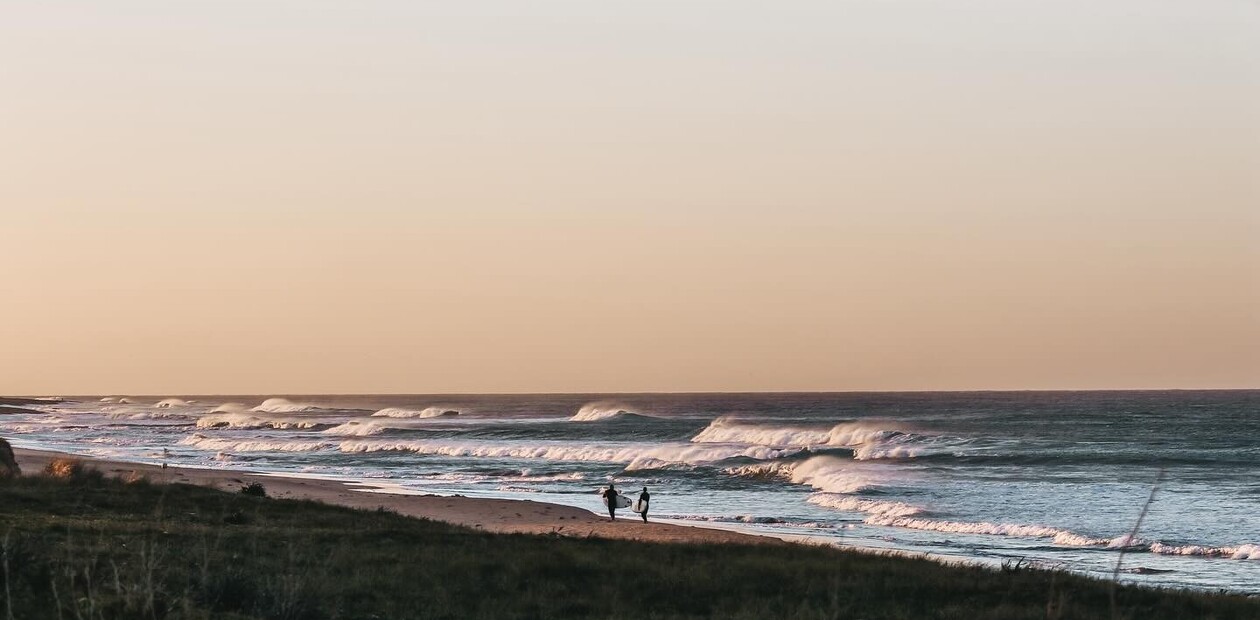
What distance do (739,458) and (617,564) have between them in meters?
49.1

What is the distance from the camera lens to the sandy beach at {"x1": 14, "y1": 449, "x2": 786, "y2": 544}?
1164 inches

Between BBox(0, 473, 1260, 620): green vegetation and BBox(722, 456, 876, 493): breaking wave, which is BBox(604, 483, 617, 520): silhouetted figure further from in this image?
BBox(722, 456, 876, 493): breaking wave

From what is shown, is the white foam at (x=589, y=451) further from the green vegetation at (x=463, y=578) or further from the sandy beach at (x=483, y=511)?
the green vegetation at (x=463, y=578)

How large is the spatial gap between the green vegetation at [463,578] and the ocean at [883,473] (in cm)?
329

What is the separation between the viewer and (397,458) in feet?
232

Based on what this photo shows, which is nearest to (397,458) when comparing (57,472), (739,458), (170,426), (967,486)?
(739,458)

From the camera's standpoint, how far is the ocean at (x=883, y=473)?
3145 centimetres

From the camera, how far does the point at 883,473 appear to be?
179 feet

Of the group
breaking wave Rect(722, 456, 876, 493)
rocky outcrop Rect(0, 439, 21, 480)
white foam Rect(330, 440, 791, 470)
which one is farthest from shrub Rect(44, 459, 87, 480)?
white foam Rect(330, 440, 791, 470)

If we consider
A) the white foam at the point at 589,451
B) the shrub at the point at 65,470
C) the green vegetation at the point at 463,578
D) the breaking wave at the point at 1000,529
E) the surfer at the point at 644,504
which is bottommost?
the breaking wave at the point at 1000,529

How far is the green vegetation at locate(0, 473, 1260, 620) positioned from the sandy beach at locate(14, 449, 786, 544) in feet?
21.5

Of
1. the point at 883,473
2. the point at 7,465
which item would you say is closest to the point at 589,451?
the point at 883,473

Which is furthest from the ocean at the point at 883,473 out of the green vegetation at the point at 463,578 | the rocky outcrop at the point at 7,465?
the rocky outcrop at the point at 7,465

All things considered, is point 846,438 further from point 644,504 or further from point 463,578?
point 463,578
